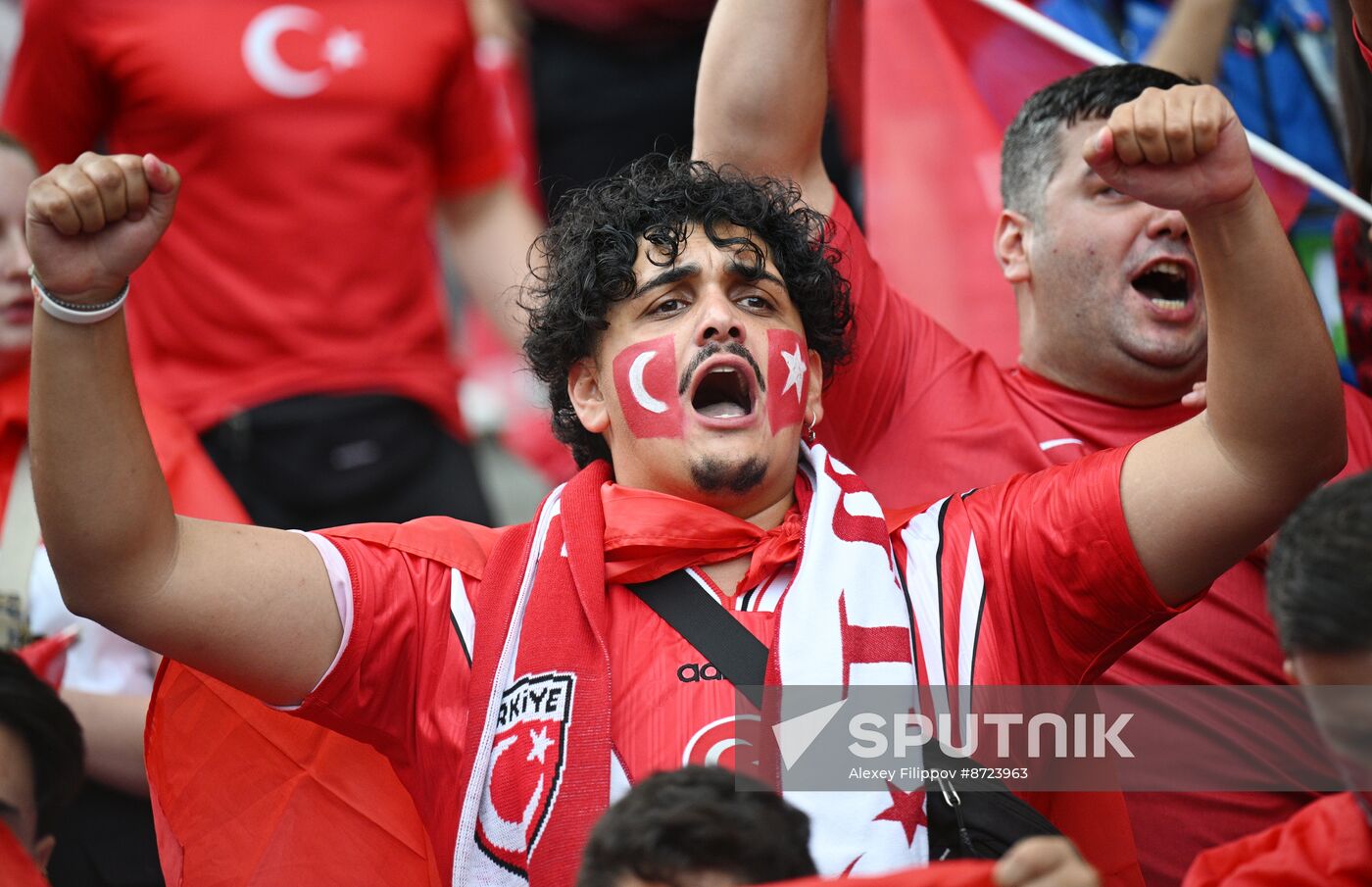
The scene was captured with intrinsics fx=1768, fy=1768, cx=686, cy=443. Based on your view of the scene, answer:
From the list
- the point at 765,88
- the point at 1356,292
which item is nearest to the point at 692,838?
the point at 765,88

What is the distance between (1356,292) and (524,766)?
190 centimetres

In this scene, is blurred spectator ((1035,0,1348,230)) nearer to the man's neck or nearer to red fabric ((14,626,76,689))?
the man's neck

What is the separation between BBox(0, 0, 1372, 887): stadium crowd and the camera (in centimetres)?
232

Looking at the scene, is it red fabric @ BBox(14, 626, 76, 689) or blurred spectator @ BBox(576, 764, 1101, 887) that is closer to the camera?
blurred spectator @ BBox(576, 764, 1101, 887)

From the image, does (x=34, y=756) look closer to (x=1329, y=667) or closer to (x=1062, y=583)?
(x=1062, y=583)

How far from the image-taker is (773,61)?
305cm

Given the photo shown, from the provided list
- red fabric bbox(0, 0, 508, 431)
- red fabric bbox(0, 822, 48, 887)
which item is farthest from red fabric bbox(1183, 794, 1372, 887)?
red fabric bbox(0, 0, 508, 431)

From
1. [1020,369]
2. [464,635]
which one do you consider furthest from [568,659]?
[1020,369]

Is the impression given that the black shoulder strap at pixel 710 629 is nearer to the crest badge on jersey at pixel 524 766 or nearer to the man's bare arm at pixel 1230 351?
the crest badge on jersey at pixel 524 766

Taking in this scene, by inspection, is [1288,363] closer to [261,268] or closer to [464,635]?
[464,635]

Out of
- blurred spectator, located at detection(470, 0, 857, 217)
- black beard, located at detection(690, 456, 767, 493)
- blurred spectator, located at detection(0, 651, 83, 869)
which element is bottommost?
blurred spectator, located at detection(0, 651, 83, 869)

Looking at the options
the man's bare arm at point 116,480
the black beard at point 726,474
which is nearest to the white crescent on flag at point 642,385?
the black beard at point 726,474

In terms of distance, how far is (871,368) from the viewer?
3172mm

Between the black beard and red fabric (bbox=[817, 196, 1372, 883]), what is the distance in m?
0.47
